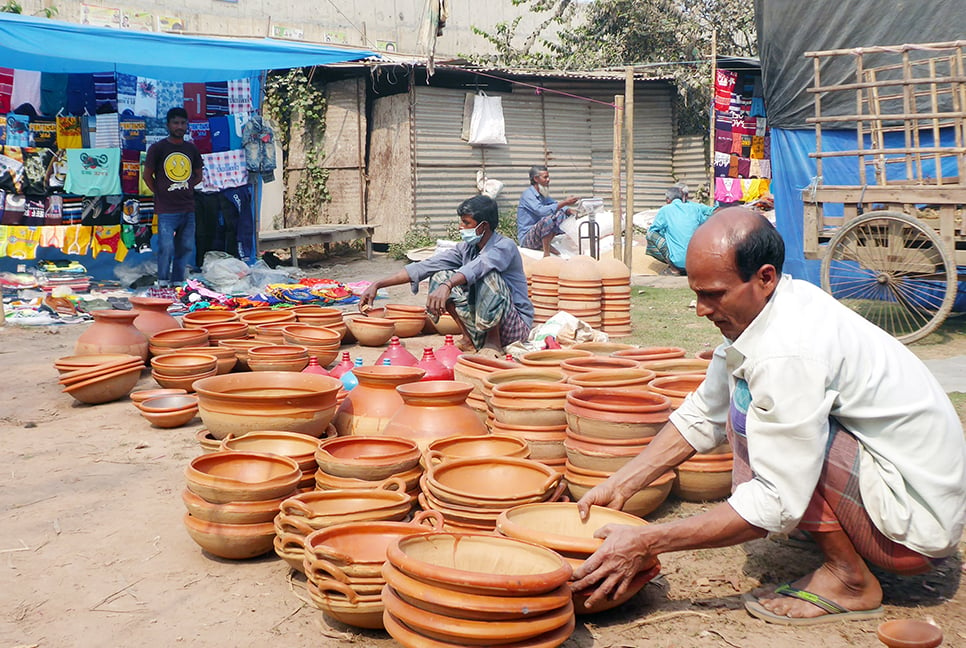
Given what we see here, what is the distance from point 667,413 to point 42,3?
601 inches

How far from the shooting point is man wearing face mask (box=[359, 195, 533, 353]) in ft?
18.2

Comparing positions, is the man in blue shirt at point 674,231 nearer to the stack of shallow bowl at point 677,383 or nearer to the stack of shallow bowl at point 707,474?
the stack of shallow bowl at point 677,383

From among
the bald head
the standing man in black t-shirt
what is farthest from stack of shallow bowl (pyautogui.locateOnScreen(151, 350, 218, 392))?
the standing man in black t-shirt

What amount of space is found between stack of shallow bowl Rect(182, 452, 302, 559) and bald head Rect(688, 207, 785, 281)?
1.54 metres

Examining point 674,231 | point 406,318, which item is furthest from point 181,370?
point 674,231

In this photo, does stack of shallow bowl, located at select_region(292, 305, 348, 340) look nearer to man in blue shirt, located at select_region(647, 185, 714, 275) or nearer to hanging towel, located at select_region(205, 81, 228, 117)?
hanging towel, located at select_region(205, 81, 228, 117)

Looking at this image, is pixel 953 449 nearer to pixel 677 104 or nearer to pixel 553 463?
pixel 553 463

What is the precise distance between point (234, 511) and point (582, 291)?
462cm

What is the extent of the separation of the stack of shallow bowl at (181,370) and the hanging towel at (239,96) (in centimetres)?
632

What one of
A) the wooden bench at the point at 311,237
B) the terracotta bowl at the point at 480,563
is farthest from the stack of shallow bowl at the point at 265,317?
the wooden bench at the point at 311,237

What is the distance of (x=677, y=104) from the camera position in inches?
622

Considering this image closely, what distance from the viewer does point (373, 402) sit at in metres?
3.61

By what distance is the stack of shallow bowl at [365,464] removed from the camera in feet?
9.22

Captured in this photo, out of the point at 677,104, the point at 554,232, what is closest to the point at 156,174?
the point at 554,232
